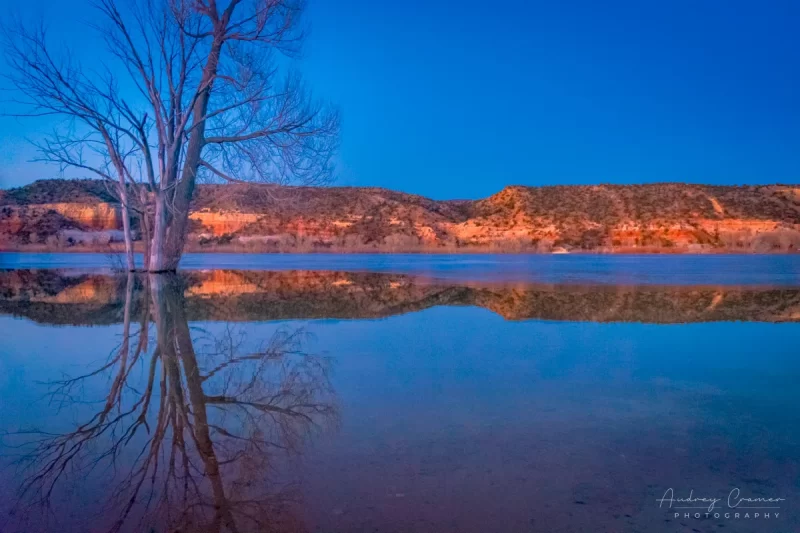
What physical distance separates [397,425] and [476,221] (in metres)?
49.0

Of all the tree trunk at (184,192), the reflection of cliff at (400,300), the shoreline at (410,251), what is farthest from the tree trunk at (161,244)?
the shoreline at (410,251)

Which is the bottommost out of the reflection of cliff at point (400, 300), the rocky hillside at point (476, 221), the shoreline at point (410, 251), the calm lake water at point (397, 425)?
the calm lake water at point (397, 425)

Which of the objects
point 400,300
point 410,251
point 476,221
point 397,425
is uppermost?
point 476,221

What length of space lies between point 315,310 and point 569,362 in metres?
4.23

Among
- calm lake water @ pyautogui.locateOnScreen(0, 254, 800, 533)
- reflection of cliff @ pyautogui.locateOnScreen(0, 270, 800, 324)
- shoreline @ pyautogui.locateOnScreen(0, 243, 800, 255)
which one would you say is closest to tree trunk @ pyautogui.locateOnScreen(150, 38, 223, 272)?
reflection of cliff @ pyautogui.locateOnScreen(0, 270, 800, 324)

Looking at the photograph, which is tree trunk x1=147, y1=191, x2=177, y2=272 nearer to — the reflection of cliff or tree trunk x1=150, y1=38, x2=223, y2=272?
tree trunk x1=150, y1=38, x2=223, y2=272

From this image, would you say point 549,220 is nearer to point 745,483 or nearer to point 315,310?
point 315,310

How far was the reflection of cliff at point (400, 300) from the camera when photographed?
26.7 feet

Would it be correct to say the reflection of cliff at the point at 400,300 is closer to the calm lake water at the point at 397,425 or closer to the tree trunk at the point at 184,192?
the calm lake water at the point at 397,425

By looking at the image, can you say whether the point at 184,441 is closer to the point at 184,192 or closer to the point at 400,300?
Result: the point at 400,300

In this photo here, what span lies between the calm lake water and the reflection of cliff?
0.68 metres

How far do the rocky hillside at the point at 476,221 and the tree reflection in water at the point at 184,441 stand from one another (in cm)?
3590

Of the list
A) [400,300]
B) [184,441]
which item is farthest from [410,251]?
[184,441]

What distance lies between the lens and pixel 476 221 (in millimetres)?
51844
